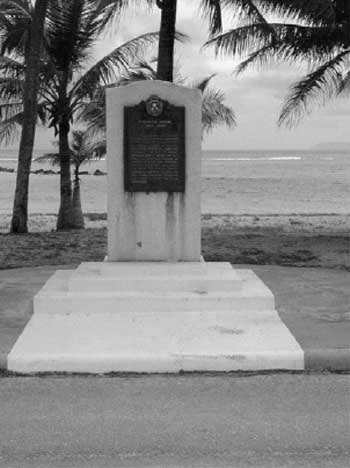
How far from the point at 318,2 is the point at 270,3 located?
4.88 ft

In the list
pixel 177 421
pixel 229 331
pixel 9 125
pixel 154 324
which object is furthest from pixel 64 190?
pixel 177 421

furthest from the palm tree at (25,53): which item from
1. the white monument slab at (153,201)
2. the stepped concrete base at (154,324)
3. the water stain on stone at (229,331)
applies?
the water stain on stone at (229,331)

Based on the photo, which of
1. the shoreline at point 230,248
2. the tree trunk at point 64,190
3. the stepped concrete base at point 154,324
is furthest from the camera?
the tree trunk at point 64,190

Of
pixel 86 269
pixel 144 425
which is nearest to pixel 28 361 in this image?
pixel 144 425

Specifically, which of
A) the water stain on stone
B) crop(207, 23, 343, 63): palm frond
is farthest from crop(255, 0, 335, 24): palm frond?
the water stain on stone

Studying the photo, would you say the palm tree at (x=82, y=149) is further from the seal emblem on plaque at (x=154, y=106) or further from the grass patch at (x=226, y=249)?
the seal emblem on plaque at (x=154, y=106)

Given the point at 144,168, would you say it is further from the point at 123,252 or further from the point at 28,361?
the point at 28,361

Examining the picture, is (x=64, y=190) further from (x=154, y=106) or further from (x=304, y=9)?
(x=154, y=106)

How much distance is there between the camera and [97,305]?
281 inches

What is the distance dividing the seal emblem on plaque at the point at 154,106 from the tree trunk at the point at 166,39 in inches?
227

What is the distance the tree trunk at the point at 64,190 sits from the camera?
19.0 m

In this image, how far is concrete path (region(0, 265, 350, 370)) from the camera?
19.2ft

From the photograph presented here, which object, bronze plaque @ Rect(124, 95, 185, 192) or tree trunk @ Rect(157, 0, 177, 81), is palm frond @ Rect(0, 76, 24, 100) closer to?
tree trunk @ Rect(157, 0, 177, 81)

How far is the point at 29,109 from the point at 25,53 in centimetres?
250
